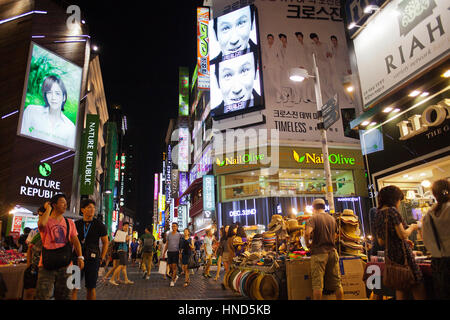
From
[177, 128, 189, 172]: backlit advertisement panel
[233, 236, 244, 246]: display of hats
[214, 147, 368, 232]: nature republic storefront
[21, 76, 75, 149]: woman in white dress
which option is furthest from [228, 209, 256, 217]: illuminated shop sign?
[177, 128, 189, 172]: backlit advertisement panel

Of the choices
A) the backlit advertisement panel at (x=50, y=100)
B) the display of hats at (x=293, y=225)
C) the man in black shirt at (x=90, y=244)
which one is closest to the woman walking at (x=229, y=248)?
the display of hats at (x=293, y=225)

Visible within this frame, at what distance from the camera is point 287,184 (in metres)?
26.5

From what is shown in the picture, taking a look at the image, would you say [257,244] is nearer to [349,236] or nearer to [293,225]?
[293,225]

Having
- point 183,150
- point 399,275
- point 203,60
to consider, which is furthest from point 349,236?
point 183,150

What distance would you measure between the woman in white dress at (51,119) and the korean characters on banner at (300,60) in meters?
15.7

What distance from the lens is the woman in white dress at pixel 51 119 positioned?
68.9 ft

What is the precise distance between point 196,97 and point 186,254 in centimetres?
3823

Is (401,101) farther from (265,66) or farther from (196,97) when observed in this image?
(196,97)

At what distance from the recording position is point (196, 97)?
1863 inches

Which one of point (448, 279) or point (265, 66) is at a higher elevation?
point (265, 66)

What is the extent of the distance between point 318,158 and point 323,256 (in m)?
22.9

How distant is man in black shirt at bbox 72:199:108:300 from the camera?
16.1ft

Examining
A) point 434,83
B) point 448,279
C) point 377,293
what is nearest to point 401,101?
point 434,83

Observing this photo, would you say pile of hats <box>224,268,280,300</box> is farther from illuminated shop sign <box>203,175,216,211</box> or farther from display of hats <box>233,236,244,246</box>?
illuminated shop sign <box>203,175,216,211</box>
